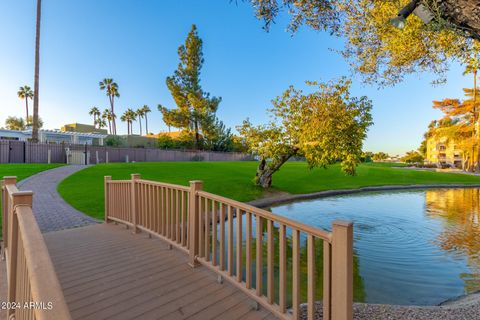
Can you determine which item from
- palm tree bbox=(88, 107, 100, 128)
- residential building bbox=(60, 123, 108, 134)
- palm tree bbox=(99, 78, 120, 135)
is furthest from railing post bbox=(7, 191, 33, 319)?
palm tree bbox=(88, 107, 100, 128)

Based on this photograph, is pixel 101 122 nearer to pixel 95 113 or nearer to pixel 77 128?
pixel 95 113

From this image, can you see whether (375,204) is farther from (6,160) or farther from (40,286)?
(6,160)

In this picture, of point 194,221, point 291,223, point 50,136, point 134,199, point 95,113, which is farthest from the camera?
point 95,113

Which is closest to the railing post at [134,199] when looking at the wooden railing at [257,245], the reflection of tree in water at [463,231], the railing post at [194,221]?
the wooden railing at [257,245]

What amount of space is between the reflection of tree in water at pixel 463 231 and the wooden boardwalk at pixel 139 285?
366 cm

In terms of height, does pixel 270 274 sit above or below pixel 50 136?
below

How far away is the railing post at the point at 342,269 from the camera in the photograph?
152 centimetres

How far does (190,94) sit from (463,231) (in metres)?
26.9

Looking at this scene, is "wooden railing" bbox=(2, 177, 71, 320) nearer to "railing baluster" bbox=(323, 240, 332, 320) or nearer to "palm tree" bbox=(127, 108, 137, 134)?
"railing baluster" bbox=(323, 240, 332, 320)

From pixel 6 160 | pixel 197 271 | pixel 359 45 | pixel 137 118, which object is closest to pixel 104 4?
pixel 6 160

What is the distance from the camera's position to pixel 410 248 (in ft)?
17.0

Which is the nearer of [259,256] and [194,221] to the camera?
[259,256]

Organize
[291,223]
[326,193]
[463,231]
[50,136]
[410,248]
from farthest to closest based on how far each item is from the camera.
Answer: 1. [50,136]
2. [326,193]
3. [463,231]
4. [410,248]
5. [291,223]

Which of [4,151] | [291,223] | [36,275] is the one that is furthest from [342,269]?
[4,151]
